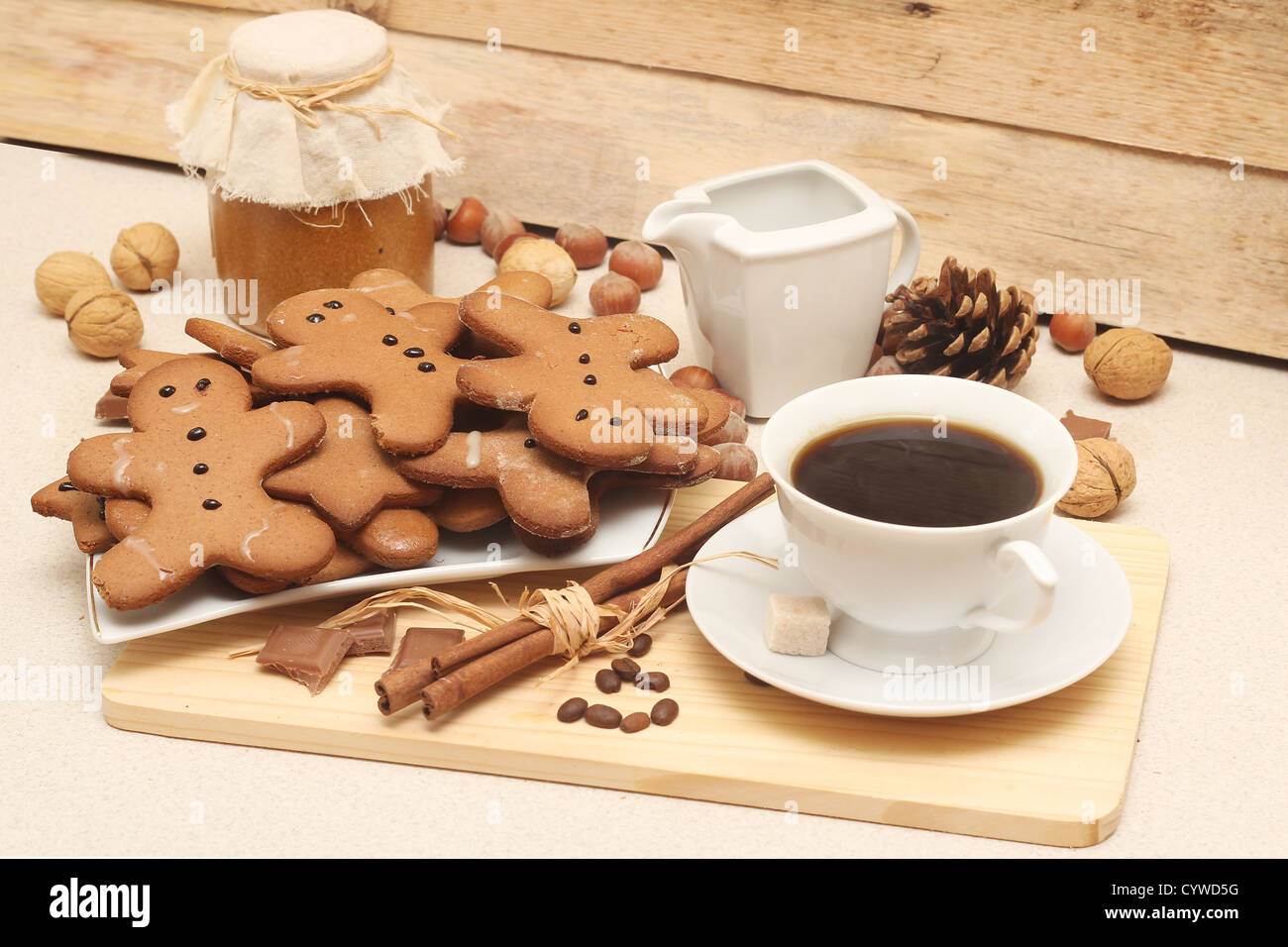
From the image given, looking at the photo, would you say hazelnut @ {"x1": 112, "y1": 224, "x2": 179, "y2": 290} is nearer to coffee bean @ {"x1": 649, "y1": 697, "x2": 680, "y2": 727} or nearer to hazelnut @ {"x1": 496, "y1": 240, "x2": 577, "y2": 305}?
hazelnut @ {"x1": 496, "y1": 240, "x2": 577, "y2": 305}

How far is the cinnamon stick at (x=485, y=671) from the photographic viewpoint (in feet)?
2.90

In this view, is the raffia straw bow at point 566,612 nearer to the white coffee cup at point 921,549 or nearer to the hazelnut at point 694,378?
the white coffee cup at point 921,549

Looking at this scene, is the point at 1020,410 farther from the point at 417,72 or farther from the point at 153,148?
the point at 153,148

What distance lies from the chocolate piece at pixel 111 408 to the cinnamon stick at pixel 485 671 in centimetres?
49

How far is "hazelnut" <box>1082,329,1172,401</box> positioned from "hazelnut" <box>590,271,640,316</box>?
20.6 inches

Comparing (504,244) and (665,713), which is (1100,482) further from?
(504,244)

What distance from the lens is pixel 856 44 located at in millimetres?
1490

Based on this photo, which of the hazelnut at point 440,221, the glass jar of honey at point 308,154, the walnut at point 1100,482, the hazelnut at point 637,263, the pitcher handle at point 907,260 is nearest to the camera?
the walnut at point 1100,482

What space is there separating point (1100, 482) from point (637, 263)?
2.15ft

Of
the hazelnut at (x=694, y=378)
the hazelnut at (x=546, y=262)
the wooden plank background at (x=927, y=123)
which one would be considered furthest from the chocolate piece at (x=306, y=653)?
the wooden plank background at (x=927, y=123)

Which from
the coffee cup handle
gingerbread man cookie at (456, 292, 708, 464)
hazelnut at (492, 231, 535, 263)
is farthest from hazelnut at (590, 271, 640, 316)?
the coffee cup handle

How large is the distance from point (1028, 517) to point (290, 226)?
85 centimetres

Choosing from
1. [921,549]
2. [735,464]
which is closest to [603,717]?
[921,549]

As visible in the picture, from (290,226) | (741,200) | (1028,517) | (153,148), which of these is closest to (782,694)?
(1028,517)
